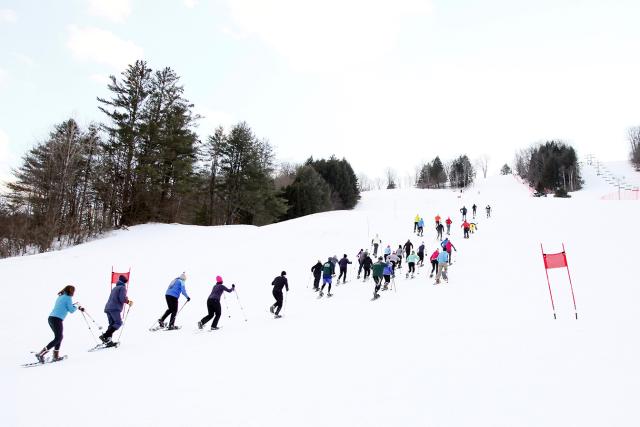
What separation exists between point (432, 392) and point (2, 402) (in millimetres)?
6485

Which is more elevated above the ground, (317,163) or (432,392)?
(317,163)

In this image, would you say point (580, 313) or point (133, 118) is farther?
point (133, 118)

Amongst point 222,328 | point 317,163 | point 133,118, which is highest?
point 317,163

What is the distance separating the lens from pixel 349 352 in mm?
7711

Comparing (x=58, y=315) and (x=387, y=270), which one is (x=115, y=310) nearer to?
(x=58, y=315)

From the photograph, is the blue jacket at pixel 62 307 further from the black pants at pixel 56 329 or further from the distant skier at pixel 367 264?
the distant skier at pixel 367 264

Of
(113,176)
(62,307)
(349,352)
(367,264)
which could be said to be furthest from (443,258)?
(113,176)

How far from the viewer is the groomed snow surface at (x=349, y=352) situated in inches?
203

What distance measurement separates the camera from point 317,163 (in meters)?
76.4

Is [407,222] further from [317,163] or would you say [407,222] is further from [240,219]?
[317,163]

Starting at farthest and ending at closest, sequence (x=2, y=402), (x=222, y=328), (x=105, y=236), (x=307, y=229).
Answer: (x=307, y=229) < (x=105, y=236) < (x=222, y=328) < (x=2, y=402)

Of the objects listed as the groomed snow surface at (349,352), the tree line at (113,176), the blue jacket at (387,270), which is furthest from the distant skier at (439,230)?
the tree line at (113,176)

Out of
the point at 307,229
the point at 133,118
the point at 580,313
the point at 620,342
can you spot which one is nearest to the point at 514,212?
the point at 307,229

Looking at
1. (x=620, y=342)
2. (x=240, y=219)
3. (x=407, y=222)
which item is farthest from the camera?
(x=240, y=219)
